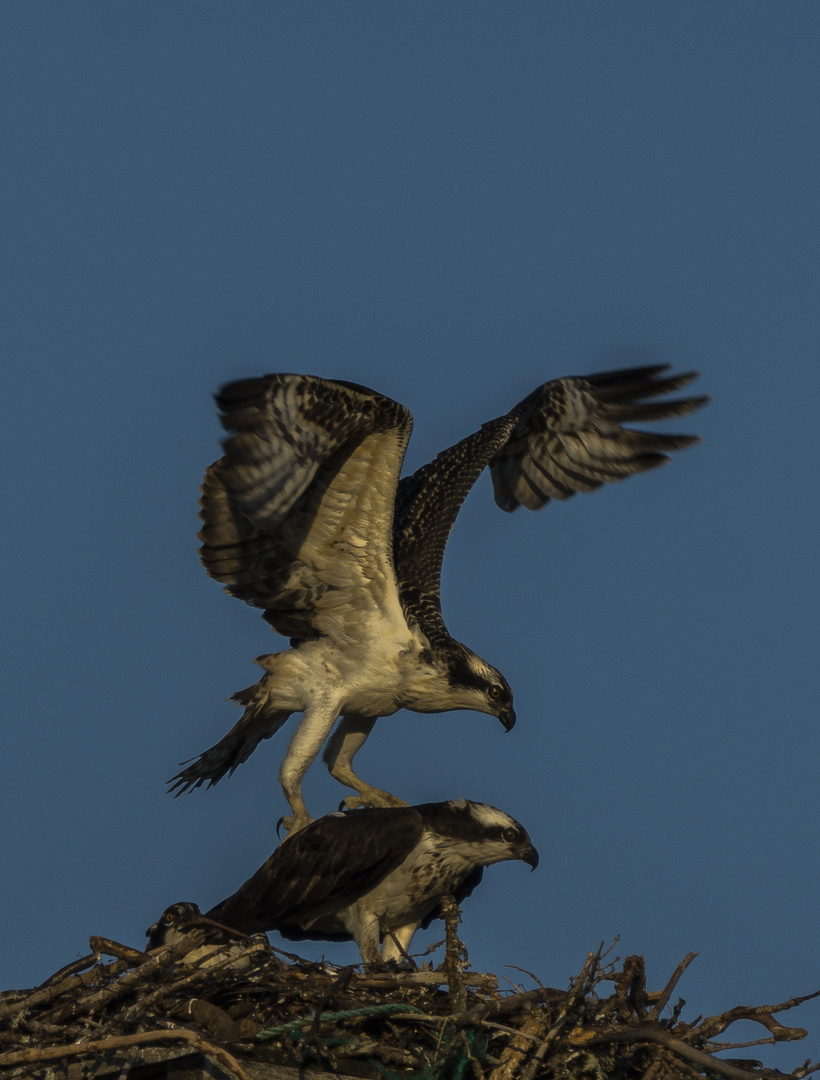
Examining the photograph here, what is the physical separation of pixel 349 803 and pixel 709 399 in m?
4.47

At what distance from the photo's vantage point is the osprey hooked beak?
1142cm

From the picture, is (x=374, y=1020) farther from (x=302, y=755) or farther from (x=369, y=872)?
(x=302, y=755)

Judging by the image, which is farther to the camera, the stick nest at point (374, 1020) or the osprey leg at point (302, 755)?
the osprey leg at point (302, 755)

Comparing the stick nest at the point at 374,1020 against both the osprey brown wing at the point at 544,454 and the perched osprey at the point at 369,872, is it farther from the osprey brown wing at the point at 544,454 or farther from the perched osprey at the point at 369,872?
the osprey brown wing at the point at 544,454

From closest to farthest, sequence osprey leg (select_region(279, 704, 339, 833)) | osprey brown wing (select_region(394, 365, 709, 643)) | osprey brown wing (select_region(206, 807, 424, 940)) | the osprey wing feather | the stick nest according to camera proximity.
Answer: the stick nest
osprey brown wing (select_region(206, 807, 424, 940))
the osprey wing feather
osprey leg (select_region(279, 704, 339, 833))
osprey brown wing (select_region(394, 365, 709, 643))

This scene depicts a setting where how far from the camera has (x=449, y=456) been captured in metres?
13.0

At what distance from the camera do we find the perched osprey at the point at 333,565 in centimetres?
1010

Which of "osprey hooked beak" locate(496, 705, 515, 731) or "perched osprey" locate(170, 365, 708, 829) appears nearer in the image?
"perched osprey" locate(170, 365, 708, 829)

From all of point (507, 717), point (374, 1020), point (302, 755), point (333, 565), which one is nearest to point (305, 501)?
point (333, 565)

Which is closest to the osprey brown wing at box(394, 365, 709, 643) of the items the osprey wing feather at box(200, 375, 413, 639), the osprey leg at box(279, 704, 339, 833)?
the osprey wing feather at box(200, 375, 413, 639)

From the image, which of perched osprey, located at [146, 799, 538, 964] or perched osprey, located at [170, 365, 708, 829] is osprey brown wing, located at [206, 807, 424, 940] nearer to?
perched osprey, located at [146, 799, 538, 964]

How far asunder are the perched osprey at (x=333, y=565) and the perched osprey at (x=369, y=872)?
1219mm

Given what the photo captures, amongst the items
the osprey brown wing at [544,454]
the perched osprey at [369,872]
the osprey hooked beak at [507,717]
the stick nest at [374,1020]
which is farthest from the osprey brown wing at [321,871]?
the osprey brown wing at [544,454]

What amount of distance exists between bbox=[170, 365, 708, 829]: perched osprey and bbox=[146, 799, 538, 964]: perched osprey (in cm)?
122
